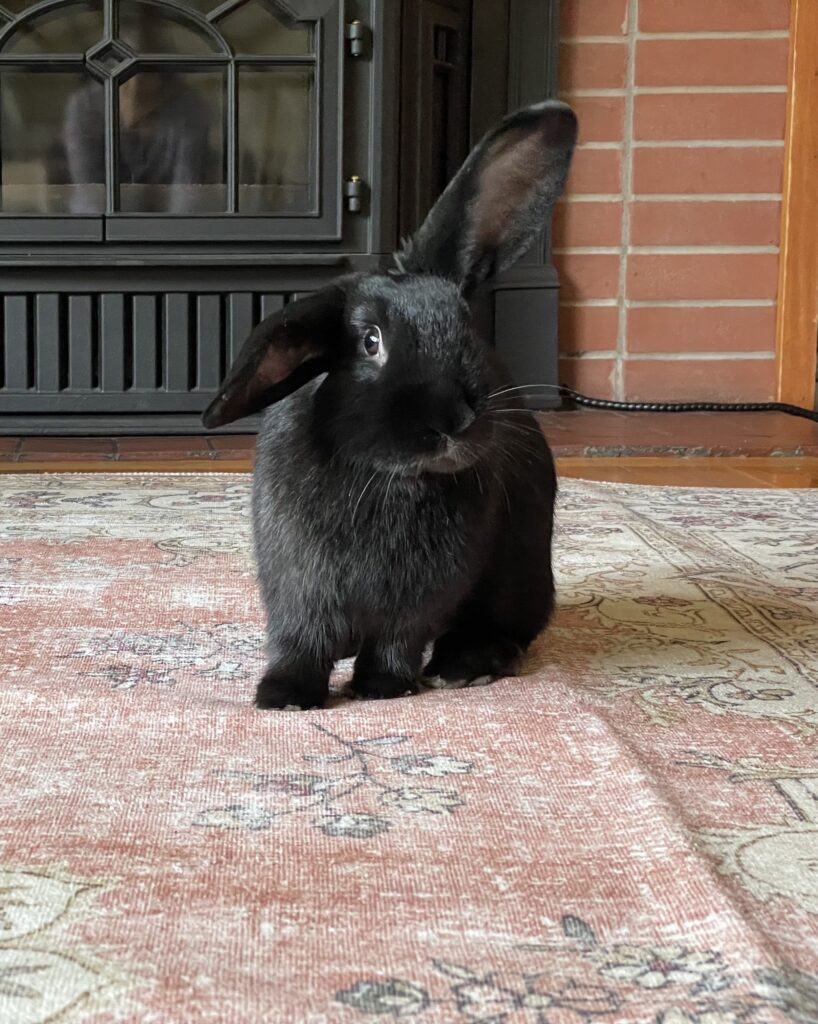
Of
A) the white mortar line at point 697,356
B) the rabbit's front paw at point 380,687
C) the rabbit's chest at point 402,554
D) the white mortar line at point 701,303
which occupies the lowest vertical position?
the rabbit's front paw at point 380,687

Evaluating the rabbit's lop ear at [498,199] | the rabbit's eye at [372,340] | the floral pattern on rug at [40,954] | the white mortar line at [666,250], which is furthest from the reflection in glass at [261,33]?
the floral pattern on rug at [40,954]

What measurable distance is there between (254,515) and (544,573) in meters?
0.27

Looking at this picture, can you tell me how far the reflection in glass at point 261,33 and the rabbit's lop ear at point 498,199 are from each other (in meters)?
1.73

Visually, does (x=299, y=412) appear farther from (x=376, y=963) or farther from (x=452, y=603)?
(x=376, y=963)

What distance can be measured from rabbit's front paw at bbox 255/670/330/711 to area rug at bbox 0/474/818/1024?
0.02 m

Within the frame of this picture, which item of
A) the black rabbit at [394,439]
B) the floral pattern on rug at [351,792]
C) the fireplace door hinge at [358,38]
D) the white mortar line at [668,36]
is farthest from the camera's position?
the white mortar line at [668,36]

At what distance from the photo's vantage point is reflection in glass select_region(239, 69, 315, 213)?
2.62 metres

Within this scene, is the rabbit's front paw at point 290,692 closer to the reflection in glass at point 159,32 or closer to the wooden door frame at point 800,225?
the reflection in glass at point 159,32

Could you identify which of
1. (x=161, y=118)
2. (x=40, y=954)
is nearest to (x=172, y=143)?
(x=161, y=118)

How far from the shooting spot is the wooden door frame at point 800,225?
2.99m

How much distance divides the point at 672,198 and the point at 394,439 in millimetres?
2378

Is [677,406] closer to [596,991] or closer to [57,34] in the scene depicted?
[57,34]

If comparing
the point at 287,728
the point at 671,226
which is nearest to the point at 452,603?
the point at 287,728

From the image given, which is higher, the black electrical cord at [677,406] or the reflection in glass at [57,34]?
the reflection in glass at [57,34]
